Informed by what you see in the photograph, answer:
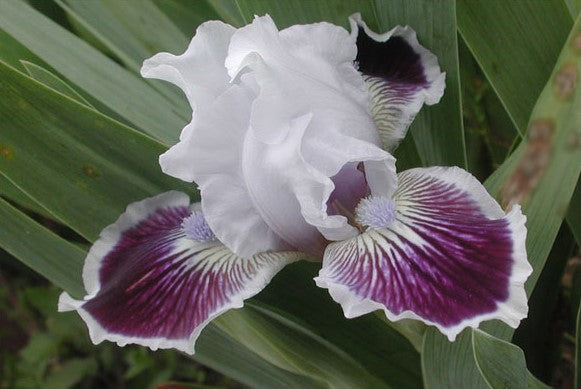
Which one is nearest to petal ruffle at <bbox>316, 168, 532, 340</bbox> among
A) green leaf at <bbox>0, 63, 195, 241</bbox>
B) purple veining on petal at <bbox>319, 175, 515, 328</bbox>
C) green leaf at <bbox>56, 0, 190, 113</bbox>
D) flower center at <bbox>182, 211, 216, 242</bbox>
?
purple veining on petal at <bbox>319, 175, 515, 328</bbox>

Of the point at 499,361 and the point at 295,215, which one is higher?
the point at 295,215

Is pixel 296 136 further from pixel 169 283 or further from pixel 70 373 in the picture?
pixel 70 373

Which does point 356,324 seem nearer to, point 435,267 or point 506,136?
point 435,267

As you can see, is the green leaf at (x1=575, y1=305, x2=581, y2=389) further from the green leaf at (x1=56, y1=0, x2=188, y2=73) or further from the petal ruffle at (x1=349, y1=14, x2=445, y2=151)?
the green leaf at (x1=56, y1=0, x2=188, y2=73)

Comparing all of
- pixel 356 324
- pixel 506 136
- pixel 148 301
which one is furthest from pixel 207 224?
pixel 506 136

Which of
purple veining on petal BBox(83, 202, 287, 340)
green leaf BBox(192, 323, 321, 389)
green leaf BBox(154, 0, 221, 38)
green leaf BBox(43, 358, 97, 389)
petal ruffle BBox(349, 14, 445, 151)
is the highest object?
green leaf BBox(154, 0, 221, 38)

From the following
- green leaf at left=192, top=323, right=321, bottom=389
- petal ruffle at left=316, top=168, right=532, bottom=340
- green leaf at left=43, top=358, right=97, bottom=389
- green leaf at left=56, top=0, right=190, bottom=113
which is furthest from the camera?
green leaf at left=43, top=358, right=97, bottom=389

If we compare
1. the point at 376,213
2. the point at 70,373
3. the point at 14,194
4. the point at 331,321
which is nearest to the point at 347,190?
the point at 376,213
